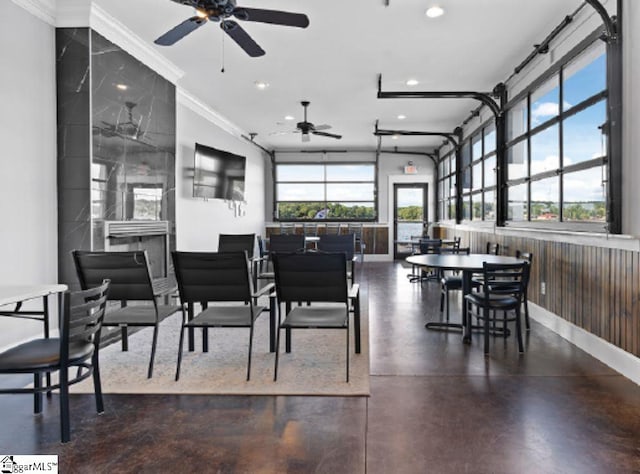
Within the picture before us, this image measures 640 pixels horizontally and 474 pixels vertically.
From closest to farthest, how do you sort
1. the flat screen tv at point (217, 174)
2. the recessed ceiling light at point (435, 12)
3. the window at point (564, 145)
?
the window at point (564, 145) → the recessed ceiling light at point (435, 12) → the flat screen tv at point (217, 174)

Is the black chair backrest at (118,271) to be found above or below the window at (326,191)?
below

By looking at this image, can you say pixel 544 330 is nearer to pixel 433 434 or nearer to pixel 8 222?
pixel 433 434

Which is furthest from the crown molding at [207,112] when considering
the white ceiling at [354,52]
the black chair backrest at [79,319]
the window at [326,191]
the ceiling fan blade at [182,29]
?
the black chair backrest at [79,319]

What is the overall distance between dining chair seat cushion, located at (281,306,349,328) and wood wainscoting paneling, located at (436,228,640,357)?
6.66ft

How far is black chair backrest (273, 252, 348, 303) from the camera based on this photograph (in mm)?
3258

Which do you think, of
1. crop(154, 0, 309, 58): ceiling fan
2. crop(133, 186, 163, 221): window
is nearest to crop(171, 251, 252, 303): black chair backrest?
crop(154, 0, 309, 58): ceiling fan

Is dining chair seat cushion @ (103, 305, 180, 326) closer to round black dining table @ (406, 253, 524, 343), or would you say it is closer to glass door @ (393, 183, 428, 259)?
round black dining table @ (406, 253, 524, 343)

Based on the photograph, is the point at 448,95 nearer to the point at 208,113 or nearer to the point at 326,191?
the point at 208,113

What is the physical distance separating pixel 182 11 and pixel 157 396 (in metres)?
3.41

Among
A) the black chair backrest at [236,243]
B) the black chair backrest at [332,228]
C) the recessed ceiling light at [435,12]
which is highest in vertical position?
the recessed ceiling light at [435,12]

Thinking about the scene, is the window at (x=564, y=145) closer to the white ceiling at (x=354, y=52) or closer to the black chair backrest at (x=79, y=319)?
the white ceiling at (x=354, y=52)

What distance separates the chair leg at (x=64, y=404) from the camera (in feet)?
7.66

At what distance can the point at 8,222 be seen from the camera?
3.72 metres

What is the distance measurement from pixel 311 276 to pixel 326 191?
964 centimetres
